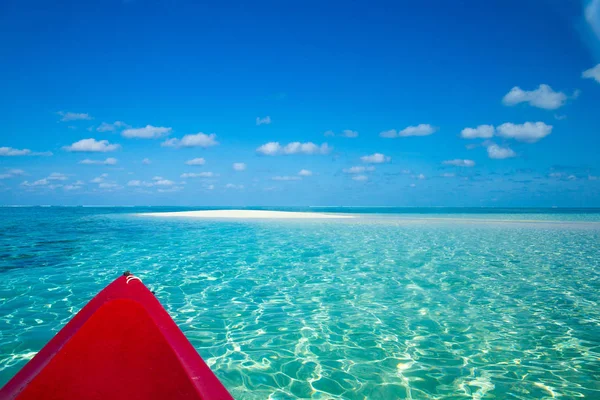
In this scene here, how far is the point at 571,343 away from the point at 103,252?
56.2ft

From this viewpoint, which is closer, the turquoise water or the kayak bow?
the kayak bow

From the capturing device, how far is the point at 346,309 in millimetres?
7938

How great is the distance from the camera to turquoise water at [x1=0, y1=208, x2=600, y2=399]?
16.4ft

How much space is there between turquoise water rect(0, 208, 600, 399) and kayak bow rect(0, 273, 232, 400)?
2.03 meters

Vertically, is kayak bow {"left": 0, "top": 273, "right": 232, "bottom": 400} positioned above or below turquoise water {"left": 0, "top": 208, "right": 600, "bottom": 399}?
above

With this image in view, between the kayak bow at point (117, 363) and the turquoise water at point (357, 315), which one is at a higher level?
the kayak bow at point (117, 363)

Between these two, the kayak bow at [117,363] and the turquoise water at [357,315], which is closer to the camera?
the kayak bow at [117,363]

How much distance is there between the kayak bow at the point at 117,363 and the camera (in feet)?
8.94

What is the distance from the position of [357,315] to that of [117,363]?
18.1ft

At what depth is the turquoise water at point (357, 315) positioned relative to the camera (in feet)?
16.4

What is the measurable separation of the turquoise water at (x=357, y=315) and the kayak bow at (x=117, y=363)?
2.03 meters

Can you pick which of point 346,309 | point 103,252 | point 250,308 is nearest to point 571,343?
point 346,309

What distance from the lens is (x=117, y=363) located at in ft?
9.84

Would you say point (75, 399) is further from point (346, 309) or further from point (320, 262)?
point (320, 262)
